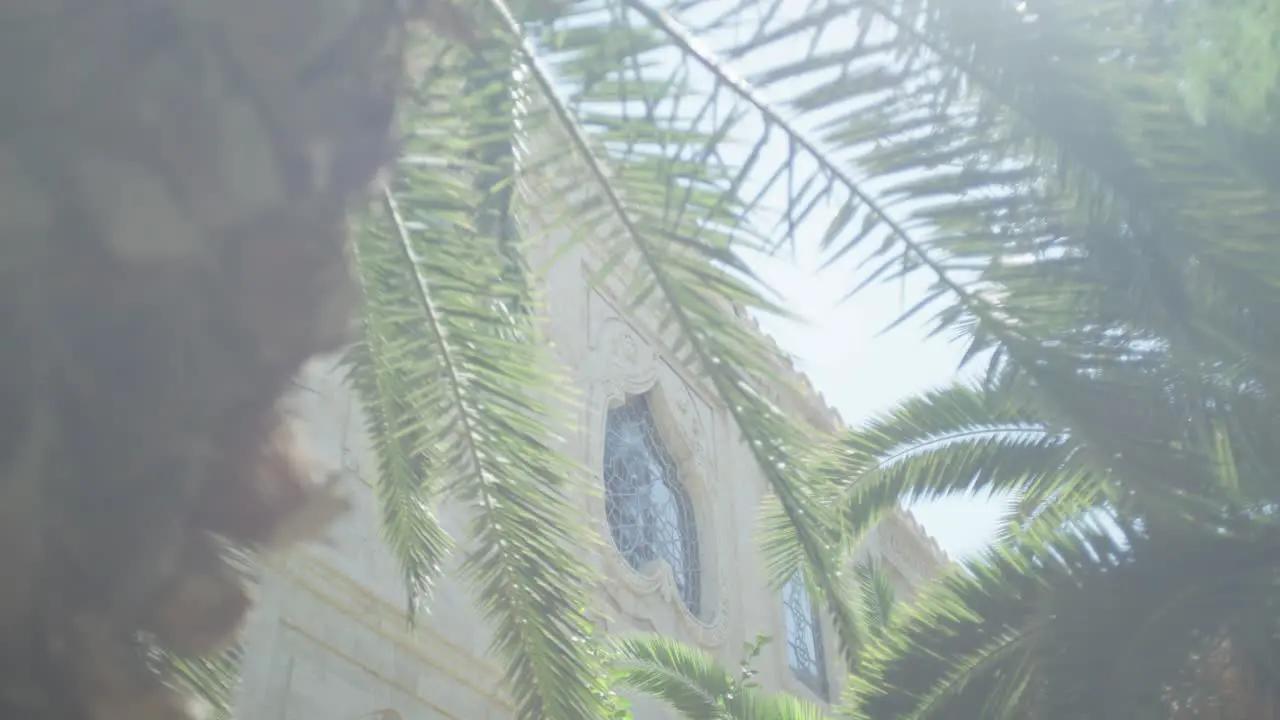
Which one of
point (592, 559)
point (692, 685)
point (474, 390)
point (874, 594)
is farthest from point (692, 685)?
point (474, 390)

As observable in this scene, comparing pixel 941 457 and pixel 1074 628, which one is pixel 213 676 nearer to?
pixel 1074 628

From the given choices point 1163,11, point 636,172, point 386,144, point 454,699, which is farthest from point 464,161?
point 454,699

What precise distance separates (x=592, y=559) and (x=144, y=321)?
8.24 m

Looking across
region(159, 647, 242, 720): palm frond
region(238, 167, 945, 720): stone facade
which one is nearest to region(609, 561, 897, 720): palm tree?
region(238, 167, 945, 720): stone facade

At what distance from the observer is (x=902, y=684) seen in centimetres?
513

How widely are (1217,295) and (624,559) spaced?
23.9 feet

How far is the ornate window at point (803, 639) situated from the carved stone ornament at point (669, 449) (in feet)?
5.37

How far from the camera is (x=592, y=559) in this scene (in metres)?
9.88

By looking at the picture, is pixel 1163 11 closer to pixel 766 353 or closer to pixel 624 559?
pixel 766 353

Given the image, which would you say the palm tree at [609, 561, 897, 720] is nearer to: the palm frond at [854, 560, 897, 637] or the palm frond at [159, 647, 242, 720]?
the palm frond at [854, 560, 897, 637]

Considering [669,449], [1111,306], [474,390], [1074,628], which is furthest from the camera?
[669,449]

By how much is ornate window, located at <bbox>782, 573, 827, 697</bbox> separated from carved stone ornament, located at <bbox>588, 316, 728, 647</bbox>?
5.37 ft

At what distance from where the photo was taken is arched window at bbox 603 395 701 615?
11.0 meters

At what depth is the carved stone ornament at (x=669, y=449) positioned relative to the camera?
33.8ft
